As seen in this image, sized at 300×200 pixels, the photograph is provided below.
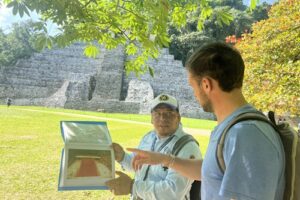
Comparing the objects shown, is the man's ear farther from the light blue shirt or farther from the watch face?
the watch face

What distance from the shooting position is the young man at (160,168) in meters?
1.88

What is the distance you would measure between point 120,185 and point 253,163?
0.99 metres

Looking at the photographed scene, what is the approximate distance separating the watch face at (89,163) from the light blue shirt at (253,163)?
0.77 metres

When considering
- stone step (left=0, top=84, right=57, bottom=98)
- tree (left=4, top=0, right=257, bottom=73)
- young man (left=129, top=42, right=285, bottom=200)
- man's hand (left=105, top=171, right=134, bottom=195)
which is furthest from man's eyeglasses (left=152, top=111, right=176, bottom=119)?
stone step (left=0, top=84, right=57, bottom=98)

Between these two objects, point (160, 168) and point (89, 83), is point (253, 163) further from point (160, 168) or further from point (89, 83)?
point (89, 83)

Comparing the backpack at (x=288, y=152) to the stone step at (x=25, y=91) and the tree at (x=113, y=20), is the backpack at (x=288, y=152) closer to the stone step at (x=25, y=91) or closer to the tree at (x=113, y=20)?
the tree at (x=113, y=20)

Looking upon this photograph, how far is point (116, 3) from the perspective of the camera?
2857 millimetres

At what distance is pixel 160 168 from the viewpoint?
78.5 inches

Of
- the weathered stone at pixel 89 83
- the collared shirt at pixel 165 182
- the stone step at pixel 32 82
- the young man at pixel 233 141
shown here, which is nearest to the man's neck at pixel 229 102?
the young man at pixel 233 141

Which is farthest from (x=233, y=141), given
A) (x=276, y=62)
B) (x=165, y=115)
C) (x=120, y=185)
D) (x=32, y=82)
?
(x=32, y=82)

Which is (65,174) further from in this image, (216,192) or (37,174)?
(37,174)

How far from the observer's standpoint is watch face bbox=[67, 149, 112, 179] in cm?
172

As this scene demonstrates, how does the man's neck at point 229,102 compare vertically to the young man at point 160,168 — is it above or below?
above

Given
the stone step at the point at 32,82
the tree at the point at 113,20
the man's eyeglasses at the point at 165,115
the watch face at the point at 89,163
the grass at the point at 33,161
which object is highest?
the stone step at the point at 32,82
